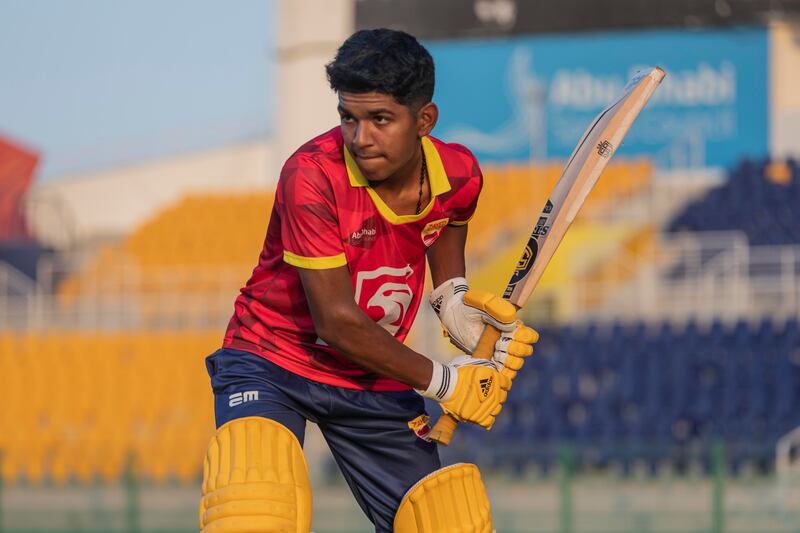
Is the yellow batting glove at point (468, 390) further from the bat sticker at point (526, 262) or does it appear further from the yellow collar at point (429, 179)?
the yellow collar at point (429, 179)

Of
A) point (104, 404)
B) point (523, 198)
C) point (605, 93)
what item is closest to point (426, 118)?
point (104, 404)

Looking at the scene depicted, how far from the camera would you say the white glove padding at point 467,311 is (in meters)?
4.50

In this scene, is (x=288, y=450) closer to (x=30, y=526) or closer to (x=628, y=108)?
(x=628, y=108)

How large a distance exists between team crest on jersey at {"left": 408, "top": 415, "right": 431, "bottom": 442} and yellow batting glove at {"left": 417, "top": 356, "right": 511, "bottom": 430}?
0.20 meters

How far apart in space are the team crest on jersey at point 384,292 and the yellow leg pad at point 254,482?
1.72 ft

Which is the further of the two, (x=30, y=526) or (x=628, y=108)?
(x=30, y=526)

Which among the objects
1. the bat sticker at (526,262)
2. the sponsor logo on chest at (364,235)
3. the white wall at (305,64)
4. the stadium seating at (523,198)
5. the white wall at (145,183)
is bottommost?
the bat sticker at (526,262)

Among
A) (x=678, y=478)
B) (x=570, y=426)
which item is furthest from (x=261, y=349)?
(x=570, y=426)

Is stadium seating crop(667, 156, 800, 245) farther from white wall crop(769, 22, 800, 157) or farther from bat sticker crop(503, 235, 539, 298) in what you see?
bat sticker crop(503, 235, 539, 298)

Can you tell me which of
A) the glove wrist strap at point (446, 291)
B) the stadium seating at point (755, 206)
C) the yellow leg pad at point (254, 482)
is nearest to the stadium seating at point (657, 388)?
the stadium seating at point (755, 206)

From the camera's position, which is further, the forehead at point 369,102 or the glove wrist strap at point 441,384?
the glove wrist strap at point 441,384

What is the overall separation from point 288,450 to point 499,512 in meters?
6.45

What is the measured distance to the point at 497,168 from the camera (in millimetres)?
23891

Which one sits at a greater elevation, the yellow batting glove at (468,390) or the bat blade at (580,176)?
the bat blade at (580,176)
